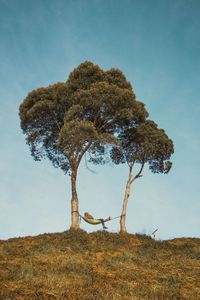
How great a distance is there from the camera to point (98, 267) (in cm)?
1703

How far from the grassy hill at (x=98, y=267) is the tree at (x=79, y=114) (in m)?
5.38

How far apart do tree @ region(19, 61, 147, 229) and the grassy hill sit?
5.38 meters

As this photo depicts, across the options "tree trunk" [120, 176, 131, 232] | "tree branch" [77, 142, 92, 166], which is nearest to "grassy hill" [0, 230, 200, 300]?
"tree trunk" [120, 176, 131, 232]

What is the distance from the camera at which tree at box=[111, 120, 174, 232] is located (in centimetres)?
3059

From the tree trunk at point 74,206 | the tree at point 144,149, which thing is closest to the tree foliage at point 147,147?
the tree at point 144,149

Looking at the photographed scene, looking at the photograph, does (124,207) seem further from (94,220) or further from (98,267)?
(98,267)

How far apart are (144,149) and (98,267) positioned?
1545 centimetres

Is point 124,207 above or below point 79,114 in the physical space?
below

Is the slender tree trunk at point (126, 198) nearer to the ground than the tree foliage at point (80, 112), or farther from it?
nearer to the ground

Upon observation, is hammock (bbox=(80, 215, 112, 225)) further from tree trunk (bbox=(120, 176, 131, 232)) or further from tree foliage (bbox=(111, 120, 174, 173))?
tree foliage (bbox=(111, 120, 174, 173))

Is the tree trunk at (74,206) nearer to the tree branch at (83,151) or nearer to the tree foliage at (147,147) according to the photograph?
the tree branch at (83,151)

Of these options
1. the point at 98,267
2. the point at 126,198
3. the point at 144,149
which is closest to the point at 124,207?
the point at 126,198

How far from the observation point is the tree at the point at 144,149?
3059cm

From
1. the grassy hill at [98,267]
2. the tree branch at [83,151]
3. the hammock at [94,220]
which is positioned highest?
the tree branch at [83,151]
